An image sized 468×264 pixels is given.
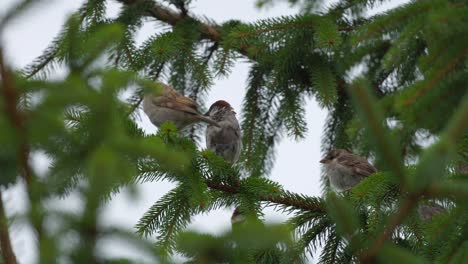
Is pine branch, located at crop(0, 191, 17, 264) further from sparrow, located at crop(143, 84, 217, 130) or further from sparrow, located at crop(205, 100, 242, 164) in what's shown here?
sparrow, located at crop(205, 100, 242, 164)

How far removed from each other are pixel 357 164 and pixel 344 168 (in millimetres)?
246

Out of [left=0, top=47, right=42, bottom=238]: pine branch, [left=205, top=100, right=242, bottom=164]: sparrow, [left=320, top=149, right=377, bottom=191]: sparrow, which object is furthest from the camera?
[left=320, top=149, right=377, bottom=191]: sparrow

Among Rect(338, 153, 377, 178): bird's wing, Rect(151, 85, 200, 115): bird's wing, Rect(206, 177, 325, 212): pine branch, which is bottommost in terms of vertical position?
Rect(206, 177, 325, 212): pine branch

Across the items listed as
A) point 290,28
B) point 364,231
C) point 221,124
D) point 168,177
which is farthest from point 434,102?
point 221,124

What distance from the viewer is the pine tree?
158cm

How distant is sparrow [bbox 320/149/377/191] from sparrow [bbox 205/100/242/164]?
0.83m

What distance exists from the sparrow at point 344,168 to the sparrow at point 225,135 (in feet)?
2.72

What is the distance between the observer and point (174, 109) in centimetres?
612

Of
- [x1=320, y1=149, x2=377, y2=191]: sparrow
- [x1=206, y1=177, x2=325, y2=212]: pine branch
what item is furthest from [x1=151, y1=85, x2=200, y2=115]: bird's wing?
[x1=206, y1=177, x2=325, y2=212]: pine branch

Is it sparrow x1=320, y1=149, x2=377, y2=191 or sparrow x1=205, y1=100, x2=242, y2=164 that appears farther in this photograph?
sparrow x1=320, y1=149, x2=377, y2=191

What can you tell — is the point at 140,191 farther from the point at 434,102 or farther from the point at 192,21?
the point at 192,21

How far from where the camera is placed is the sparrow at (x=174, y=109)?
237 inches

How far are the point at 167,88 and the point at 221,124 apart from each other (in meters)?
0.59

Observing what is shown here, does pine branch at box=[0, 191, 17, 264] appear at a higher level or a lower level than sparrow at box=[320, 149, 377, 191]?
lower
